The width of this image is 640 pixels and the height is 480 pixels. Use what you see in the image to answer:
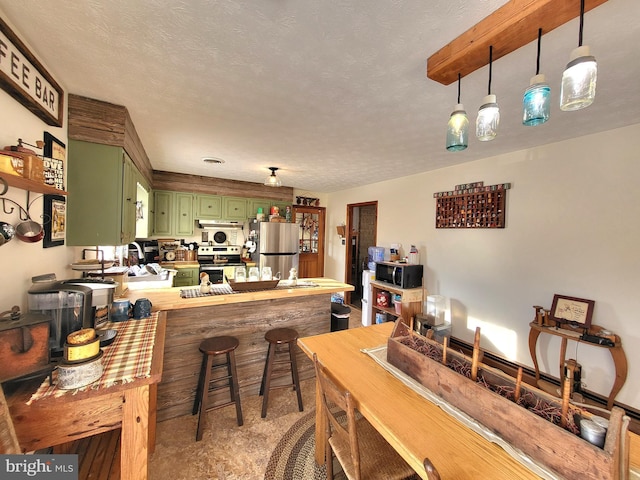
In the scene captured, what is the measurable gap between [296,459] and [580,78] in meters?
2.36

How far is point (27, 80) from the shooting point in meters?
1.25

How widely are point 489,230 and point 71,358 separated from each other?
3633mm

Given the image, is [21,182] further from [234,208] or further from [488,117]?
[234,208]

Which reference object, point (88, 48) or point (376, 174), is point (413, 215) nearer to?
point (376, 174)

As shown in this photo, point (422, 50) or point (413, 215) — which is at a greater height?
point (422, 50)

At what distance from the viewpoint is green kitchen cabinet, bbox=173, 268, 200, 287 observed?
167 inches

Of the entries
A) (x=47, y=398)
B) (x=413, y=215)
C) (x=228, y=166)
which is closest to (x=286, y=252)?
(x=228, y=166)

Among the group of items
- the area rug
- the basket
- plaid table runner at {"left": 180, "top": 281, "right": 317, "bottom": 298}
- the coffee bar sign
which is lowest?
the area rug

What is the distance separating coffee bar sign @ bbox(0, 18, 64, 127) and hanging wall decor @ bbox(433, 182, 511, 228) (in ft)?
Answer: 12.4

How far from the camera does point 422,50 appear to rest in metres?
1.26

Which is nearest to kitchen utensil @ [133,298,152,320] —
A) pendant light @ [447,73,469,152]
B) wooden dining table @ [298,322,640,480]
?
wooden dining table @ [298,322,640,480]

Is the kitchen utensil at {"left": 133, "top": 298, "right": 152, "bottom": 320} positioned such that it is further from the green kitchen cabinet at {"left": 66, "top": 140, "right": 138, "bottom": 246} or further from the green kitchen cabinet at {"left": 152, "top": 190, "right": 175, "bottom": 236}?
the green kitchen cabinet at {"left": 152, "top": 190, "right": 175, "bottom": 236}

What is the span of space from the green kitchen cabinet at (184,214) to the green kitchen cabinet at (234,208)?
0.57 meters

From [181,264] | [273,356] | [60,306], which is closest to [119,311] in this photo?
[60,306]
